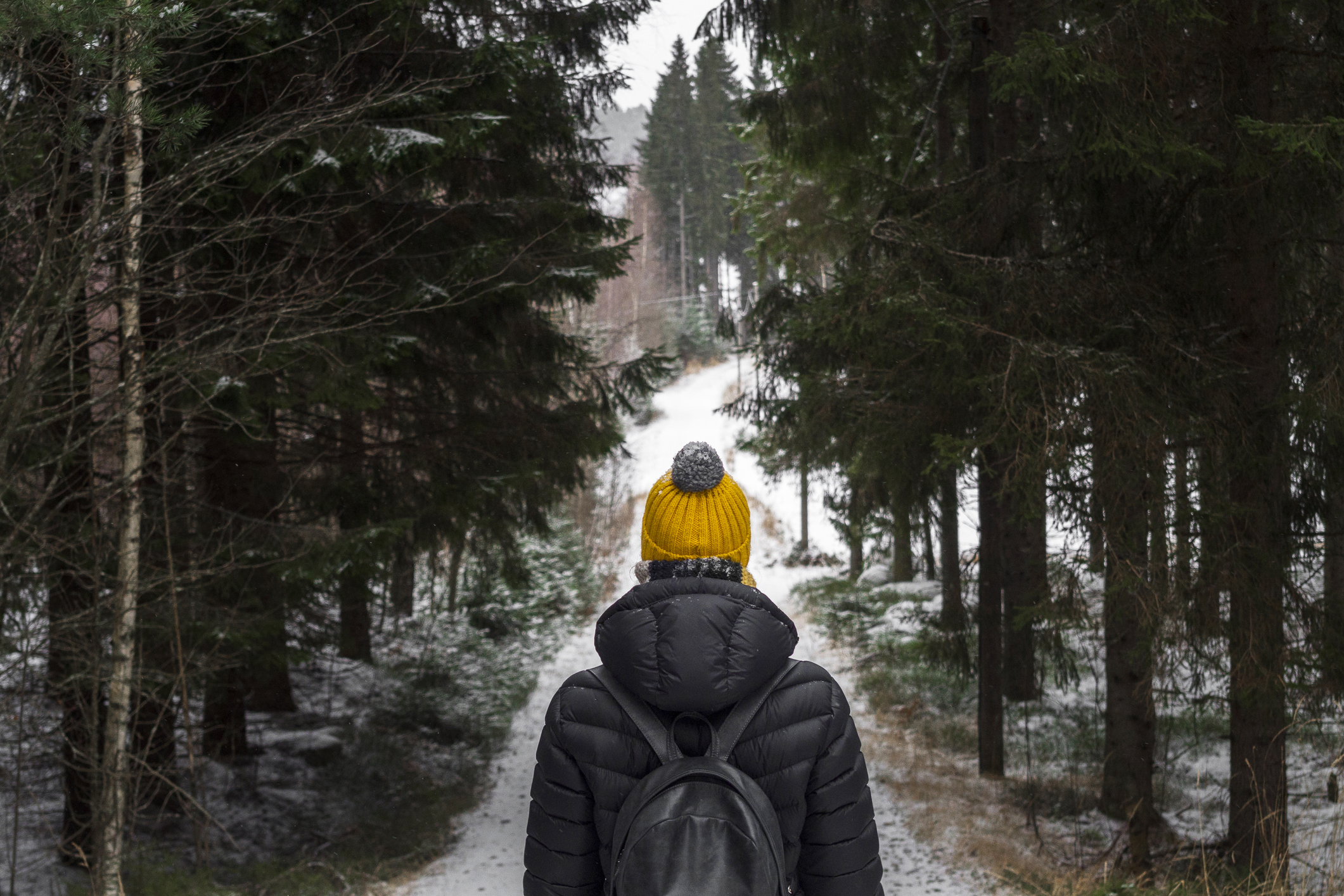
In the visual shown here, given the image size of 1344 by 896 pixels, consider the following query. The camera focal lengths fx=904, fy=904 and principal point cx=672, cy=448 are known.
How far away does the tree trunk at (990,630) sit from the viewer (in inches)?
350

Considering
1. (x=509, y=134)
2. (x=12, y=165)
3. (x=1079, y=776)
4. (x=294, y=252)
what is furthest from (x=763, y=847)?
(x=1079, y=776)

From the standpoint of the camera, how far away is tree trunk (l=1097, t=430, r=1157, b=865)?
5539 mm

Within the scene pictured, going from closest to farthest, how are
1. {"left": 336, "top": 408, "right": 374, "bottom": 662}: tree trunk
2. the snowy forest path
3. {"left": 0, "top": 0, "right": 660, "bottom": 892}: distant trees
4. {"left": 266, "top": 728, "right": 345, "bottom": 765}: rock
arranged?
{"left": 0, "top": 0, "right": 660, "bottom": 892}: distant trees
the snowy forest path
{"left": 336, "top": 408, "right": 374, "bottom": 662}: tree trunk
{"left": 266, "top": 728, "right": 345, "bottom": 765}: rock

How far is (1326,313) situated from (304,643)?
7989mm

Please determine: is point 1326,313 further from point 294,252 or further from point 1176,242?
point 294,252

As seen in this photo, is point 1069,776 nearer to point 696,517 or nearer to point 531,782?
point 531,782

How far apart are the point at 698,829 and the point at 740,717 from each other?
0.29 m

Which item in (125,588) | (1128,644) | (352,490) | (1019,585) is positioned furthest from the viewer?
(1019,585)

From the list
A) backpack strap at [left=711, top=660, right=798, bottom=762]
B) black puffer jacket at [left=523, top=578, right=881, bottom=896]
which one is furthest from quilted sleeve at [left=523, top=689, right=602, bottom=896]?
backpack strap at [left=711, top=660, right=798, bottom=762]

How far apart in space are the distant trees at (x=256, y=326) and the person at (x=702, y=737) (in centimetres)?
353

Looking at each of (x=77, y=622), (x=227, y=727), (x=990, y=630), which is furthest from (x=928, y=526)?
(x=77, y=622)

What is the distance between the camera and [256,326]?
5.67 meters

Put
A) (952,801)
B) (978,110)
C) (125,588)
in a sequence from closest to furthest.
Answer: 1. (125,588)
2. (952,801)
3. (978,110)

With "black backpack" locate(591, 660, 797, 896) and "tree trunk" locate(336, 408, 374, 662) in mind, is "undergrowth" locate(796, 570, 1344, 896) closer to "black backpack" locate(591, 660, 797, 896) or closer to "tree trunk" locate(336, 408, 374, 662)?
"black backpack" locate(591, 660, 797, 896)
